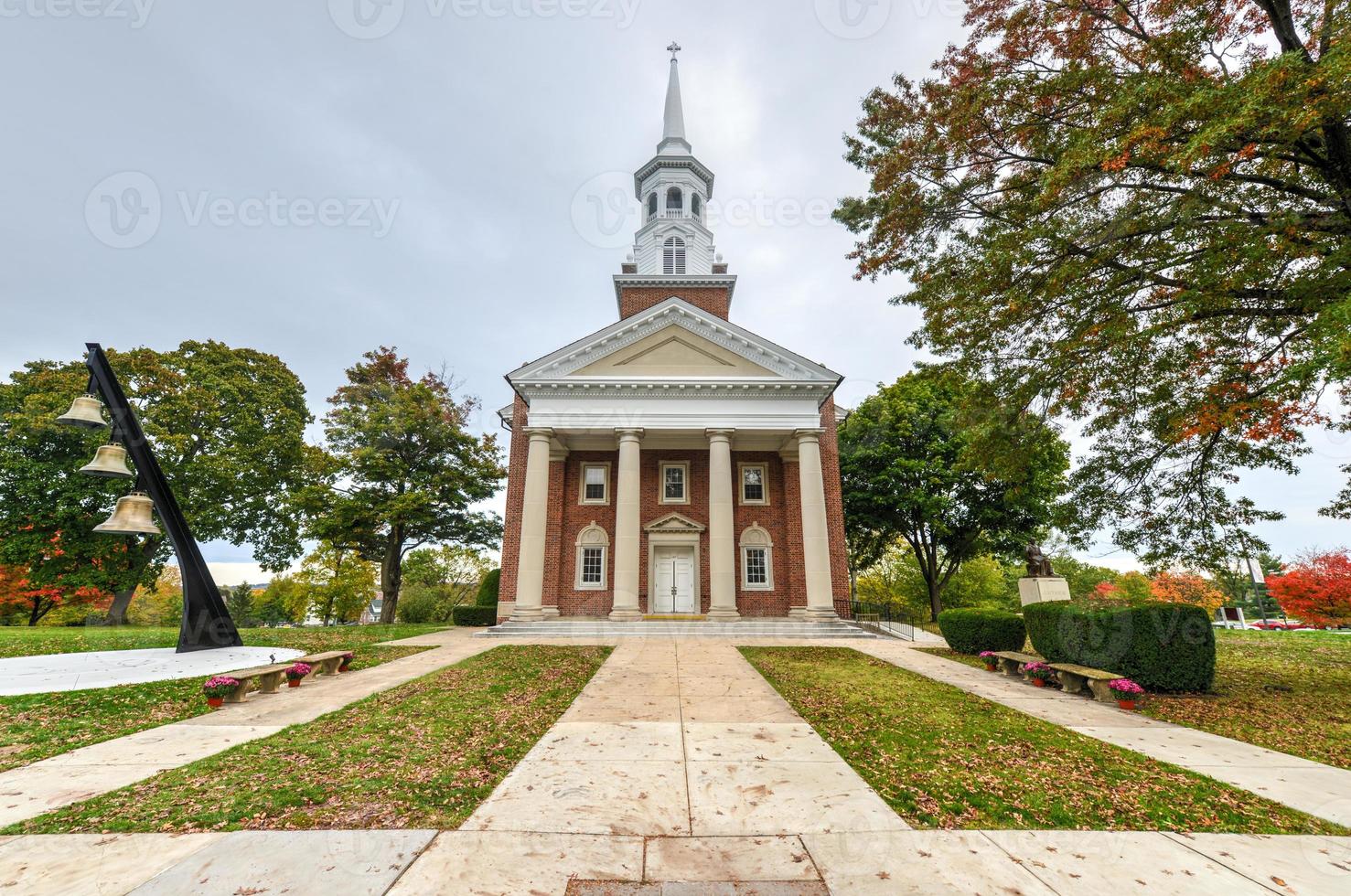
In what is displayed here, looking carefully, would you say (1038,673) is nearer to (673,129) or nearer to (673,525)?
(673,525)

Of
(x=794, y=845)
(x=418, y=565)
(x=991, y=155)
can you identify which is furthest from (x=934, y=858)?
(x=418, y=565)

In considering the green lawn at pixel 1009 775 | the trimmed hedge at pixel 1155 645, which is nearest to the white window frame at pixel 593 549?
the green lawn at pixel 1009 775

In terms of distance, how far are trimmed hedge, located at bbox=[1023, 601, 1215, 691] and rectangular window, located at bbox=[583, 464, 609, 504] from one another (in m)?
17.7

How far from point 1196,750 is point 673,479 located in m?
19.6

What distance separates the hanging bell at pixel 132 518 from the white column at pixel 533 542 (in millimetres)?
11036

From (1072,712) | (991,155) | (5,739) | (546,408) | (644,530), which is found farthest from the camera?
(644,530)

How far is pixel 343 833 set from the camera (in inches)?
148

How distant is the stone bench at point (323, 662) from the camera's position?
9.70 meters

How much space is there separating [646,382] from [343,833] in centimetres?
1899

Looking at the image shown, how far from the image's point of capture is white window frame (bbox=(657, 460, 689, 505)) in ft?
79.5

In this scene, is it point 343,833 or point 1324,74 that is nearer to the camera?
point 343,833

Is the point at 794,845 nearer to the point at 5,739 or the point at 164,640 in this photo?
the point at 5,739

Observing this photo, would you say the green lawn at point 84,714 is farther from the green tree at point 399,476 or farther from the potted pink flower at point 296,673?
the green tree at point 399,476

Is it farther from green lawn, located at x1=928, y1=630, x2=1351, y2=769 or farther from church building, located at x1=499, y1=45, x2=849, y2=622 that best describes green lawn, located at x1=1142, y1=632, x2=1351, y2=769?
church building, located at x1=499, y1=45, x2=849, y2=622
